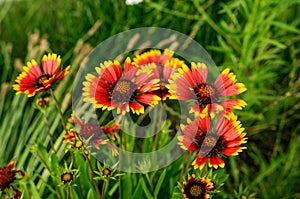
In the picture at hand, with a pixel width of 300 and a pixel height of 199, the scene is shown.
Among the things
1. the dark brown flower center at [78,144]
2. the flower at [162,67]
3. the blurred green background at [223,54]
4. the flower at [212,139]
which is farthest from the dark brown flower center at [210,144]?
the blurred green background at [223,54]

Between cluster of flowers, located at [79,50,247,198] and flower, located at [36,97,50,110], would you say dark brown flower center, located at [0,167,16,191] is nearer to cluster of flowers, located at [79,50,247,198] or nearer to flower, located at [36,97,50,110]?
flower, located at [36,97,50,110]

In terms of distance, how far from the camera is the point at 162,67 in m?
1.01

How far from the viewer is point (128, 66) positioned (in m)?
0.92

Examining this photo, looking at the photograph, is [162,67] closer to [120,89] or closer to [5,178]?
[120,89]

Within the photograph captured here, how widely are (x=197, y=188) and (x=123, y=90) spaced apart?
0.23 m

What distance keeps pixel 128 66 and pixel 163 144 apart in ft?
1.22

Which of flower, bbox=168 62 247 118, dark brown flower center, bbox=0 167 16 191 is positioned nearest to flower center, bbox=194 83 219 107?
flower, bbox=168 62 247 118

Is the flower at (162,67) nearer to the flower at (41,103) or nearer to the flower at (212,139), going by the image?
the flower at (212,139)

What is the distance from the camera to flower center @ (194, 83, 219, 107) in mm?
883

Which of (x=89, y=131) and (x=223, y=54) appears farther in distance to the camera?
(x=223, y=54)

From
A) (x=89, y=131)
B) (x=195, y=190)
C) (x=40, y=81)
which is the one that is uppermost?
(x=40, y=81)

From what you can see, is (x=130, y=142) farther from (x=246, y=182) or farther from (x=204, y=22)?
(x=204, y=22)

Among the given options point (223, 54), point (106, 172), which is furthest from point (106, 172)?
point (223, 54)

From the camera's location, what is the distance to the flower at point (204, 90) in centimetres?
86
